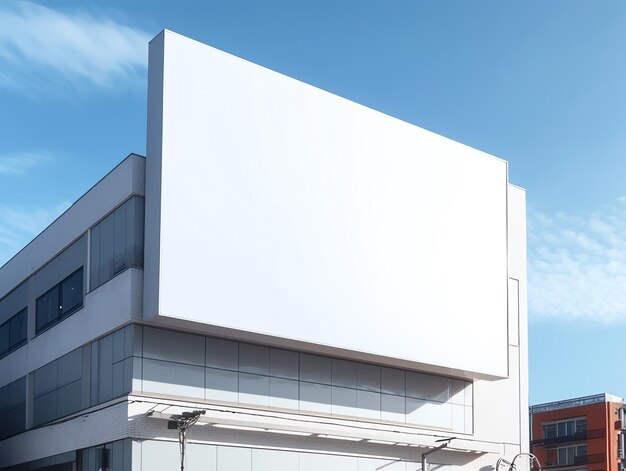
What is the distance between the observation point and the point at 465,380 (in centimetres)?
4784

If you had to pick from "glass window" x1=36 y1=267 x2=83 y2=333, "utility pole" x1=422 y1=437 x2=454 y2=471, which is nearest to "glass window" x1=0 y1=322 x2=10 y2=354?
"glass window" x1=36 y1=267 x2=83 y2=333

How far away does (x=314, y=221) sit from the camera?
4103cm

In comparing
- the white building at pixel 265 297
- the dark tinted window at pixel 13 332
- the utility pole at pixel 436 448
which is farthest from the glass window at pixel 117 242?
the utility pole at pixel 436 448

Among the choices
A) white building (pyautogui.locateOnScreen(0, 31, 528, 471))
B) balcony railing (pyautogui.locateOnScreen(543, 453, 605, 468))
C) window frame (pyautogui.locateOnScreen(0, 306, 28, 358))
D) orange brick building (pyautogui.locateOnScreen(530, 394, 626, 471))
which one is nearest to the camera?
white building (pyautogui.locateOnScreen(0, 31, 528, 471))

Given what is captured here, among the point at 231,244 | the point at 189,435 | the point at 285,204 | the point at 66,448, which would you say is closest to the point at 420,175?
the point at 285,204

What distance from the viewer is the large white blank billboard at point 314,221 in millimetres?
37438

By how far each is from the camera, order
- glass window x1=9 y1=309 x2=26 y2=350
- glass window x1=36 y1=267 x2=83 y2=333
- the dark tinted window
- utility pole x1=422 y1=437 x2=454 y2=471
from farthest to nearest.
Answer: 1. the dark tinted window
2. glass window x1=9 y1=309 x2=26 y2=350
3. utility pole x1=422 y1=437 x2=454 y2=471
4. glass window x1=36 y1=267 x2=83 y2=333

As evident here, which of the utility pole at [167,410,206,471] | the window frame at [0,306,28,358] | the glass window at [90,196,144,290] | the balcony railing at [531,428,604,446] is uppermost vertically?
the glass window at [90,196,144,290]

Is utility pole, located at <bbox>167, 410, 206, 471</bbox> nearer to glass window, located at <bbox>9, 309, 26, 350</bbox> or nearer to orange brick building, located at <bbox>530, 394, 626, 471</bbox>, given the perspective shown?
glass window, located at <bbox>9, 309, 26, 350</bbox>

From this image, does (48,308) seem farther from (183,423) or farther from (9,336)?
(183,423)

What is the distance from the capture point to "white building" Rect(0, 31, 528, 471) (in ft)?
123

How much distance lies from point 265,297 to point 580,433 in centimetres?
8179

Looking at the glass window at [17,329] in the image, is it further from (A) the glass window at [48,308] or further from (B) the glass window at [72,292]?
(B) the glass window at [72,292]

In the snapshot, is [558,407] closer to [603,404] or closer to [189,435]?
[603,404]
